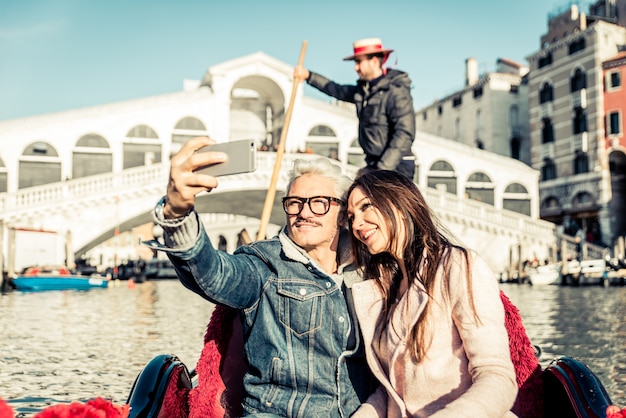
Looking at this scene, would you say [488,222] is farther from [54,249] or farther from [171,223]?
[171,223]

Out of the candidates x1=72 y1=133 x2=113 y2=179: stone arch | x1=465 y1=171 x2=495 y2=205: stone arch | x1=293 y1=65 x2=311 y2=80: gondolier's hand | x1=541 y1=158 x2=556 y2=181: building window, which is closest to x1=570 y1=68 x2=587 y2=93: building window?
x1=541 y1=158 x2=556 y2=181: building window

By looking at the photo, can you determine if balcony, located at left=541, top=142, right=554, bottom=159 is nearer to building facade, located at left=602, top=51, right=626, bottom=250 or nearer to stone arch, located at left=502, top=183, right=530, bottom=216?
stone arch, located at left=502, top=183, right=530, bottom=216

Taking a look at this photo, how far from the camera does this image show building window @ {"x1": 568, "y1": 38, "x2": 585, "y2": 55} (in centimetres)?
2451

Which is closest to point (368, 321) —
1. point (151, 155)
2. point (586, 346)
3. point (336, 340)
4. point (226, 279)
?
point (336, 340)

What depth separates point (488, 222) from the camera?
21.6 meters

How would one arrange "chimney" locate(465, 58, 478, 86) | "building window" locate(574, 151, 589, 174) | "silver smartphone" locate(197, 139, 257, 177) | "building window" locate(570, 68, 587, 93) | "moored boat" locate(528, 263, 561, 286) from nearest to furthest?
"silver smartphone" locate(197, 139, 257, 177)
"moored boat" locate(528, 263, 561, 286)
"building window" locate(574, 151, 589, 174)
"building window" locate(570, 68, 587, 93)
"chimney" locate(465, 58, 478, 86)

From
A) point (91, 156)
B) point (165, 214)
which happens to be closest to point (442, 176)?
point (91, 156)

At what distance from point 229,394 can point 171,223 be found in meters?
0.58

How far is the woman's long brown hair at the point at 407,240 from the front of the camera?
1515 mm

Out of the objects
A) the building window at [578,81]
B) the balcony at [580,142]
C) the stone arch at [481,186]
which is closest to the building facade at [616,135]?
the balcony at [580,142]

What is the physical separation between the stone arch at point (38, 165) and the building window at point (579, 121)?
17593 mm

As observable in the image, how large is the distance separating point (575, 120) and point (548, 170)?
2.31m

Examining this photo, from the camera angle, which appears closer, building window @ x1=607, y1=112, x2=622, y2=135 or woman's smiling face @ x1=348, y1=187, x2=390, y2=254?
woman's smiling face @ x1=348, y1=187, x2=390, y2=254

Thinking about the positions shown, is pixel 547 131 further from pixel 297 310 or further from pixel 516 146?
pixel 297 310
